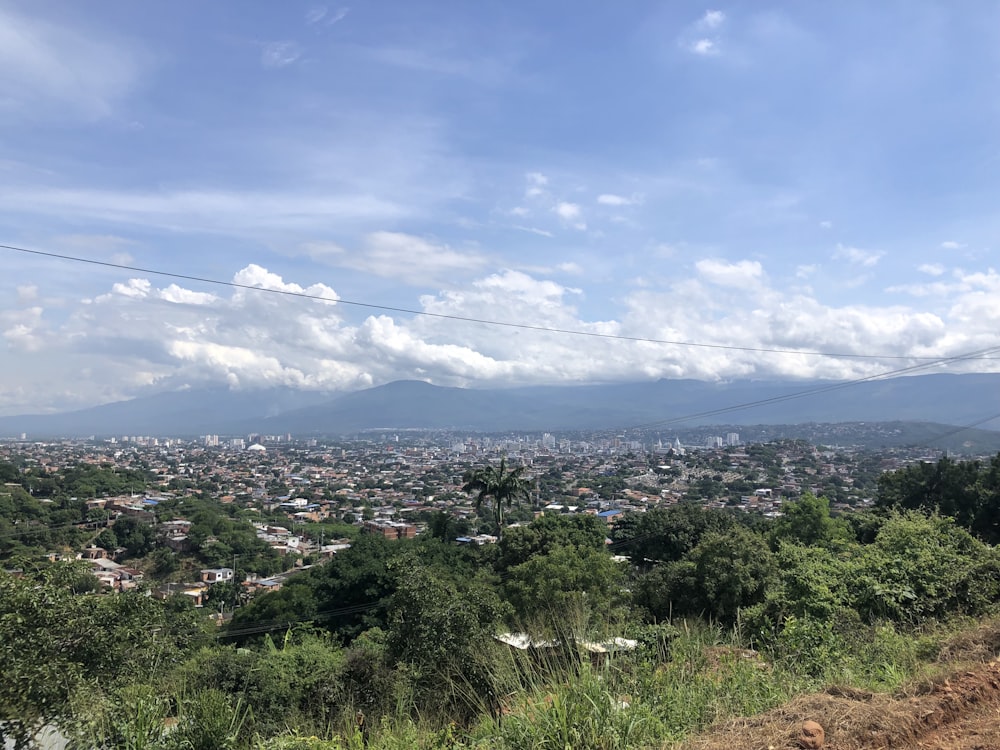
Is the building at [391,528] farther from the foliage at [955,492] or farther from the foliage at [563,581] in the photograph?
the foliage at [955,492]

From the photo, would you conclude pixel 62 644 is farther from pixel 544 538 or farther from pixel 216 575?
→ pixel 216 575

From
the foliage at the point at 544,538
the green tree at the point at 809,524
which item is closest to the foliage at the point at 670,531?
the green tree at the point at 809,524

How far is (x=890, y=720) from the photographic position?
2678mm

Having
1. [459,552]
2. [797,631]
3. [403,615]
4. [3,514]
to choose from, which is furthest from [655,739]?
[3,514]

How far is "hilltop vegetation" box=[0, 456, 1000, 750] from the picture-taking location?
3.21 metres

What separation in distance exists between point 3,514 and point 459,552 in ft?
77.9

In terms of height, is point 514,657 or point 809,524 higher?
point 514,657

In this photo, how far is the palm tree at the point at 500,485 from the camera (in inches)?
910

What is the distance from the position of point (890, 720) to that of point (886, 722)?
1.3 inches

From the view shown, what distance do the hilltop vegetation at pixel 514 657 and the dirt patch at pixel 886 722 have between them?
270 millimetres

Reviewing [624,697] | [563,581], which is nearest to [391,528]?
[563,581]

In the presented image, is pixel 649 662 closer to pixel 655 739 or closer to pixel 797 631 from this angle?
pixel 655 739

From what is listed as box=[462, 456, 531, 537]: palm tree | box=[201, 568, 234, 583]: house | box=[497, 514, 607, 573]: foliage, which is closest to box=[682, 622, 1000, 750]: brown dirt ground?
box=[497, 514, 607, 573]: foliage

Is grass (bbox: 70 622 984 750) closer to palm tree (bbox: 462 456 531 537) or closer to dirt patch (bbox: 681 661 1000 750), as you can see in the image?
dirt patch (bbox: 681 661 1000 750)
